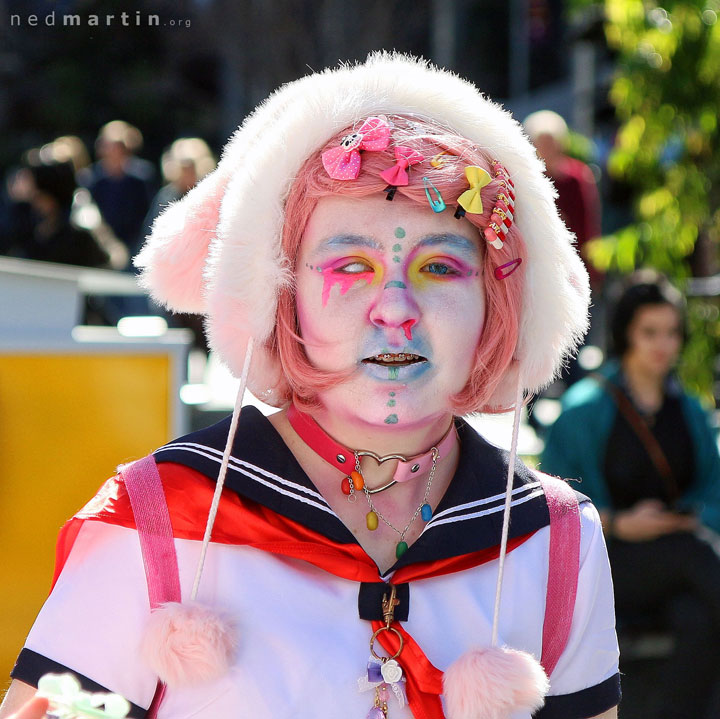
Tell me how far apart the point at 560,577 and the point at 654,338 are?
2.39 metres

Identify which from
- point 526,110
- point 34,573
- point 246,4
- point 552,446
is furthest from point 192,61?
point 34,573

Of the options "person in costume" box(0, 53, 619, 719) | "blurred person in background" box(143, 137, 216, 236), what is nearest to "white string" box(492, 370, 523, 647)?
"person in costume" box(0, 53, 619, 719)

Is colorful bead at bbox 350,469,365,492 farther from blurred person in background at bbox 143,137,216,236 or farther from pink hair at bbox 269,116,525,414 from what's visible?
blurred person in background at bbox 143,137,216,236

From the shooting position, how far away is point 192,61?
15.3 metres

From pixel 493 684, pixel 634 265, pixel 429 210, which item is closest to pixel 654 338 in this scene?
pixel 634 265

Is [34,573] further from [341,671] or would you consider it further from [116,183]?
[116,183]

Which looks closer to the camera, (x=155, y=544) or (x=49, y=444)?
(x=155, y=544)

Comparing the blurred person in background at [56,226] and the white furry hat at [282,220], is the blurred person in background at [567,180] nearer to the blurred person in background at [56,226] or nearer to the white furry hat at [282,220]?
the blurred person in background at [56,226]

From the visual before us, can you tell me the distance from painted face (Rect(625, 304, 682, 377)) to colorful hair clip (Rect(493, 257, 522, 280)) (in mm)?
2374

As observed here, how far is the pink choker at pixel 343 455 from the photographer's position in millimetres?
1848

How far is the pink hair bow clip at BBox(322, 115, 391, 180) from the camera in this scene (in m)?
1.72

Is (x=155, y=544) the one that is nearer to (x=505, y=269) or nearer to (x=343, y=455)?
(x=343, y=455)

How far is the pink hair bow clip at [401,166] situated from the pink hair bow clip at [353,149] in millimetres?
27

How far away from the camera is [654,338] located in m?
4.07
